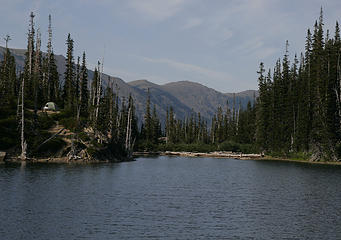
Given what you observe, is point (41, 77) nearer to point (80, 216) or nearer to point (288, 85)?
point (288, 85)

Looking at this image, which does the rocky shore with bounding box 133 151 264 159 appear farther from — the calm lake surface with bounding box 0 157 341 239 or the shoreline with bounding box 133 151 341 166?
the calm lake surface with bounding box 0 157 341 239

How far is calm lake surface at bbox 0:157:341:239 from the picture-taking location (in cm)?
2562

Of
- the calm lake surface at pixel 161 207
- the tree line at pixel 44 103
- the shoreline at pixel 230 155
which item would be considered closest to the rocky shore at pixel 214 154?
the shoreline at pixel 230 155

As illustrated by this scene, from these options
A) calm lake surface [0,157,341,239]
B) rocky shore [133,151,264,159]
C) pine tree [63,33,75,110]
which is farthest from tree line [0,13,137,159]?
rocky shore [133,151,264,159]

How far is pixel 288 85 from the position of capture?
11206cm

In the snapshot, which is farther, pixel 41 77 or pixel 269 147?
pixel 269 147

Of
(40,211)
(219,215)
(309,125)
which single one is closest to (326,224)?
(219,215)

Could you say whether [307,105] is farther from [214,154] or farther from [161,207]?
[161,207]

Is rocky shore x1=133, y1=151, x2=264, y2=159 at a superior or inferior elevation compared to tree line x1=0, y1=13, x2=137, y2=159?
inferior

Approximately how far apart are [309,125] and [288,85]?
21092 mm

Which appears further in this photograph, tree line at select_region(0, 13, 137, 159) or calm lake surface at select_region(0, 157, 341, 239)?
tree line at select_region(0, 13, 137, 159)

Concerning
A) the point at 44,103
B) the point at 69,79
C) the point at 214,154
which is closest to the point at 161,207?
the point at 44,103

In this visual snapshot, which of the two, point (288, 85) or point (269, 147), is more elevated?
point (288, 85)

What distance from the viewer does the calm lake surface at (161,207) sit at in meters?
25.6
